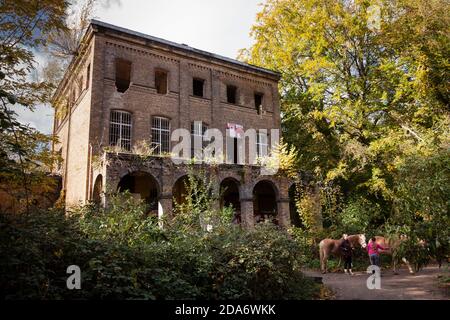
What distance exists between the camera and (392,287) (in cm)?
934

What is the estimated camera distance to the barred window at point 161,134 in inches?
694

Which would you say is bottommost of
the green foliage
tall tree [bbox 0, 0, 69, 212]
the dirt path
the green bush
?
the dirt path

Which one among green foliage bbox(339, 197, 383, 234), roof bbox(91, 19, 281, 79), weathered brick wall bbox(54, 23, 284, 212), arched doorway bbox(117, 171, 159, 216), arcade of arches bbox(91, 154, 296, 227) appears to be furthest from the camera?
arched doorway bbox(117, 171, 159, 216)

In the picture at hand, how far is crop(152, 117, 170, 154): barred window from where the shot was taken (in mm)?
17622

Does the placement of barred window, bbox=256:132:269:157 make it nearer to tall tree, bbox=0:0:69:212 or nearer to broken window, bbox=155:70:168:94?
broken window, bbox=155:70:168:94

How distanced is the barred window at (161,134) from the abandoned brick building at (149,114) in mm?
53

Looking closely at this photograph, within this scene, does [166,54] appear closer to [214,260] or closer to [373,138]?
[373,138]

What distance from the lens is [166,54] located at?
18.7 m

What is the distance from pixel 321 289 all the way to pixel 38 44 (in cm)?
917

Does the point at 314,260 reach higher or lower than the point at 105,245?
lower

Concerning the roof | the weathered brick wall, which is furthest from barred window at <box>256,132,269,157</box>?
the roof

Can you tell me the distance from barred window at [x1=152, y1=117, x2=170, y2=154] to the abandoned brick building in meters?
0.05

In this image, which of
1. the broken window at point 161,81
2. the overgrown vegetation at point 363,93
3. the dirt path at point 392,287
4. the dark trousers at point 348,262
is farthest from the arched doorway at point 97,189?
the dark trousers at point 348,262

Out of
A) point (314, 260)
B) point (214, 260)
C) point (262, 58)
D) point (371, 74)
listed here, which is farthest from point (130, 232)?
point (262, 58)
